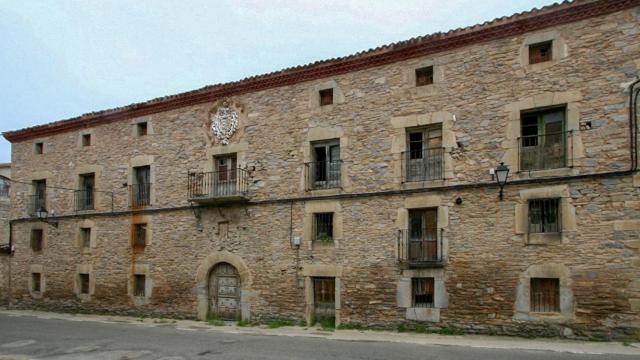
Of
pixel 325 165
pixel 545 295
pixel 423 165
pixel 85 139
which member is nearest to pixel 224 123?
pixel 325 165

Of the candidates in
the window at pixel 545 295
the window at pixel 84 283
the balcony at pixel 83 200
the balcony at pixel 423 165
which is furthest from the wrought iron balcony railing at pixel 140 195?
the window at pixel 545 295

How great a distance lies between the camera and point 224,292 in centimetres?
1580

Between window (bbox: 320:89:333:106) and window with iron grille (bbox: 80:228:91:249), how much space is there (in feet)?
32.2

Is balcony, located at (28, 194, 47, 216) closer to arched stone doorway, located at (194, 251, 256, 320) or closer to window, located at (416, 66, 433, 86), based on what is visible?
arched stone doorway, located at (194, 251, 256, 320)

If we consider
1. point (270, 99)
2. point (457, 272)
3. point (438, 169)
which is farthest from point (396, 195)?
point (270, 99)

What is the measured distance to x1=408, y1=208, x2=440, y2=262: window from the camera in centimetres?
1277

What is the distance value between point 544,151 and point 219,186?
29.3 feet

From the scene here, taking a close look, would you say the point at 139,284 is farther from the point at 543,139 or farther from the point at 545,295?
the point at 543,139

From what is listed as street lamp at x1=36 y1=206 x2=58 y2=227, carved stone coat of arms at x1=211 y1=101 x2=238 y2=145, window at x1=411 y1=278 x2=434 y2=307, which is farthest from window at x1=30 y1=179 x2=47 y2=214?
window at x1=411 y1=278 x2=434 y2=307

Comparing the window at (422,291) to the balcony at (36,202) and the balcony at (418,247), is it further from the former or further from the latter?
the balcony at (36,202)

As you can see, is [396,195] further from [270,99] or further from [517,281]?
[270,99]

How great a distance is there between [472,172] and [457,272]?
89.3 inches

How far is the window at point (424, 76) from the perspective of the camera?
43.3 feet

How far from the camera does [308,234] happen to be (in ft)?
47.0
